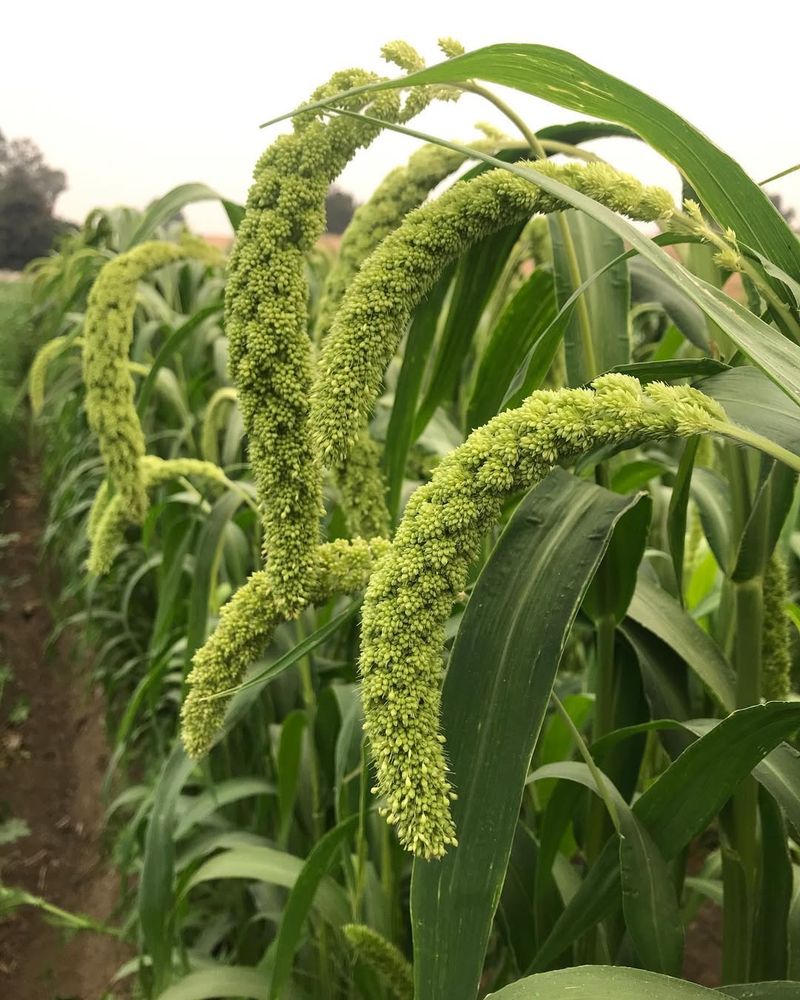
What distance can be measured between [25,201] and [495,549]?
13.4 feet

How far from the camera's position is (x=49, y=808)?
2.02 m

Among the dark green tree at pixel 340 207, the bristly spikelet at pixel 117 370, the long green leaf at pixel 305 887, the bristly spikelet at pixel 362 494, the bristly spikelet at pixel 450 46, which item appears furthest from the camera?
the dark green tree at pixel 340 207

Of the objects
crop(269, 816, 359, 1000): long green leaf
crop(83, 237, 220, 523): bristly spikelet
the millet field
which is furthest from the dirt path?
crop(83, 237, 220, 523): bristly spikelet

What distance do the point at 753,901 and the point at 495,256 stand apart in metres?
0.52

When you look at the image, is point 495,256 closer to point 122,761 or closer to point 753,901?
point 753,901

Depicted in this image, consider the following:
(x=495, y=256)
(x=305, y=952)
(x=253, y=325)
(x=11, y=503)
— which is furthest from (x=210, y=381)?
(x=11, y=503)

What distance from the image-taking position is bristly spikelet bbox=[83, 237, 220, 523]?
2.86ft

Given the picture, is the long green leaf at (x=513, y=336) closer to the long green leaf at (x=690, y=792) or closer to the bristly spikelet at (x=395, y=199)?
the bristly spikelet at (x=395, y=199)

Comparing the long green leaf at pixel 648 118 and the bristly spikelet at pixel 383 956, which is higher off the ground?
the long green leaf at pixel 648 118

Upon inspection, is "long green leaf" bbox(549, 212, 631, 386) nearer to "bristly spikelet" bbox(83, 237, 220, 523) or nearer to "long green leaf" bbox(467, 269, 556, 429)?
"long green leaf" bbox(467, 269, 556, 429)

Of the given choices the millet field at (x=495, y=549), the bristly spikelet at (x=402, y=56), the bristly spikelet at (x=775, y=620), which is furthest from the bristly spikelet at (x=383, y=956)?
the bristly spikelet at (x=402, y=56)

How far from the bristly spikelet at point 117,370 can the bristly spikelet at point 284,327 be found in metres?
0.43

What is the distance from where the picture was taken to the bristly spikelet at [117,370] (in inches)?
34.3

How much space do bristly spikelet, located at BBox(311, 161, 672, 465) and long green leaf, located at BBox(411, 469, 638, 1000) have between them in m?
0.13
